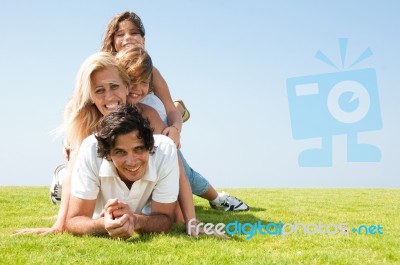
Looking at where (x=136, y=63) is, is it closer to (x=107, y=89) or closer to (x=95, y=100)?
(x=107, y=89)

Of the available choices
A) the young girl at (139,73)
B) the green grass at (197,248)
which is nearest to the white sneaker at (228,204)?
the green grass at (197,248)

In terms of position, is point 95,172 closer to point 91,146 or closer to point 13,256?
point 91,146

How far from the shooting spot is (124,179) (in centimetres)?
491

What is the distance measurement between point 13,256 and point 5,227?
235cm

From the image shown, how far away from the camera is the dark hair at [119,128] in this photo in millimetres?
4566

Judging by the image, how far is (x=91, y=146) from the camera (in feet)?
16.1

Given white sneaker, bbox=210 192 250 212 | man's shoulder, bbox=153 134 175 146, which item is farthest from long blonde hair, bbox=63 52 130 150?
white sneaker, bbox=210 192 250 212

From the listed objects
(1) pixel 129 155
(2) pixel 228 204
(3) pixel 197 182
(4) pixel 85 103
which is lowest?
(2) pixel 228 204

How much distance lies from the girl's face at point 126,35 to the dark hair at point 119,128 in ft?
7.93

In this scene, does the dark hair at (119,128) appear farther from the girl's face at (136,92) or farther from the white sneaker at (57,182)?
the white sneaker at (57,182)

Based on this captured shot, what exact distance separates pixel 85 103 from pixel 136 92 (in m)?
0.64

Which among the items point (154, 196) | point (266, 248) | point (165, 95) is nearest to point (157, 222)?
point (154, 196)

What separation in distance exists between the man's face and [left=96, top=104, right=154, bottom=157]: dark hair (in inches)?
1.6

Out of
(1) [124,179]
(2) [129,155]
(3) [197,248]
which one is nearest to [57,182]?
(1) [124,179]
